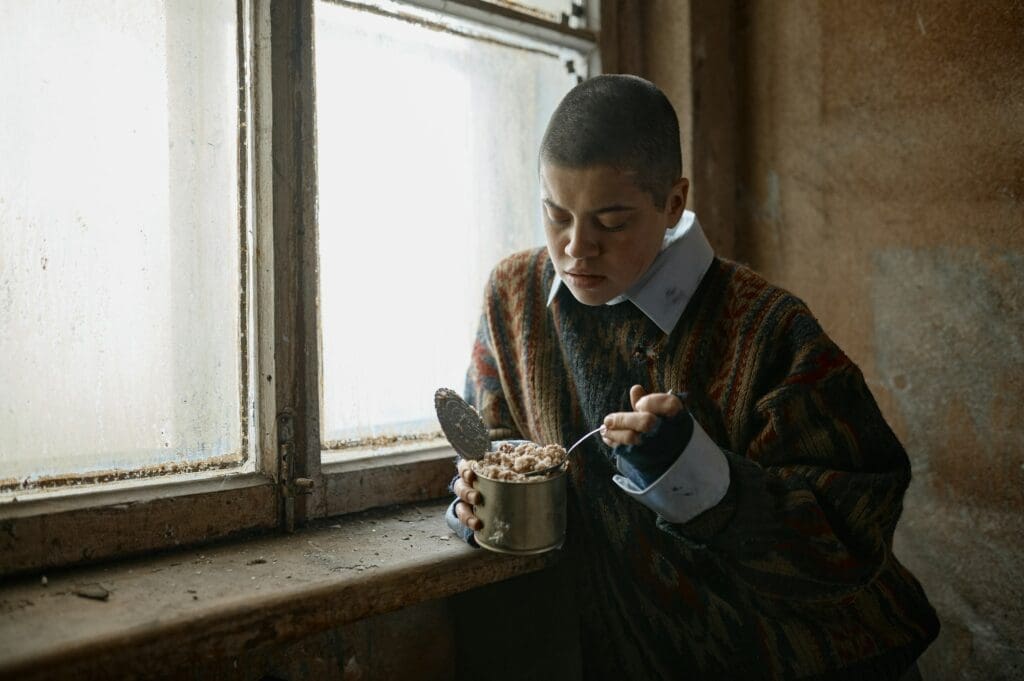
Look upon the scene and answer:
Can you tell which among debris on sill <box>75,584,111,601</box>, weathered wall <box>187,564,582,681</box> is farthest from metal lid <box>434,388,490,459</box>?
debris on sill <box>75,584,111,601</box>

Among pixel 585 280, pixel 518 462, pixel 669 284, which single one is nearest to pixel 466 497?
pixel 518 462

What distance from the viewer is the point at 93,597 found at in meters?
1.10

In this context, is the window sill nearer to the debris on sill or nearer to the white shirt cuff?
the debris on sill

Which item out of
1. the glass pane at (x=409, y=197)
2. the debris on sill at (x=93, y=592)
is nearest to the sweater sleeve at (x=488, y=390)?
the glass pane at (x=409, y=197)

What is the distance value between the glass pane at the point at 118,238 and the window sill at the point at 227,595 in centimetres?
22

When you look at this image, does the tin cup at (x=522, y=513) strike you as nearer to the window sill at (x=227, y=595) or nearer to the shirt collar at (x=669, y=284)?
the window sill at (x=227, y=595)

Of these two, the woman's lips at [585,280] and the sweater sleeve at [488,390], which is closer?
the woman's lips at [585,280]

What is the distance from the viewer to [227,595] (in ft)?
3.63

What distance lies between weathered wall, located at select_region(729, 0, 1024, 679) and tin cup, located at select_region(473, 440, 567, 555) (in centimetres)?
108

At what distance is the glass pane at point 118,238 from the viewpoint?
122 centimetres

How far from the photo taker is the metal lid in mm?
1271

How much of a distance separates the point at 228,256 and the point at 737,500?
1038 millimetres

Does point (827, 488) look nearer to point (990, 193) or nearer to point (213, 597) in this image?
point (990, 193)

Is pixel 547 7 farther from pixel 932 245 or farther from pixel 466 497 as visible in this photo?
pixel 466 497
